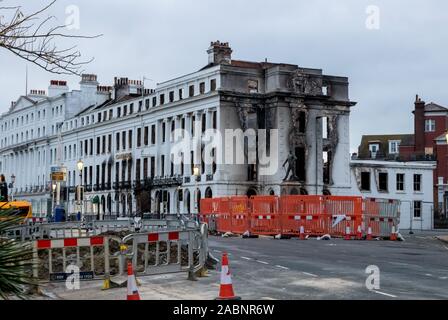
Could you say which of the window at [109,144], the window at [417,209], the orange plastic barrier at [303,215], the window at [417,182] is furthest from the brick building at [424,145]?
the orange plastic barrier at [303,215]

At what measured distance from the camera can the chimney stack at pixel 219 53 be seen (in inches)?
3199

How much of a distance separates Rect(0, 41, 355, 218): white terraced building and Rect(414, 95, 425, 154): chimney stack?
16.6 meters

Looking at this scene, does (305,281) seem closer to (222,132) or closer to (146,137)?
(222,132)

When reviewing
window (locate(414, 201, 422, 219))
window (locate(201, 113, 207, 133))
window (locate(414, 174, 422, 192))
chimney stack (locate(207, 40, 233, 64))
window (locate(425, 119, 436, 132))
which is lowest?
window (locate(414, 201, 422, 219))

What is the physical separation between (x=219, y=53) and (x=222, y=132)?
11.6m

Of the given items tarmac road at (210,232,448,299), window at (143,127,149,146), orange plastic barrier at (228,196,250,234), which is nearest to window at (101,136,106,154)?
window at (143,127,149,146)

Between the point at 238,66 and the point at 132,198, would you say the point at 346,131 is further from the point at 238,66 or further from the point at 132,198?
the point at 132,198

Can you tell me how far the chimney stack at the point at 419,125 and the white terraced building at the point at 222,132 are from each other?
54.3ft

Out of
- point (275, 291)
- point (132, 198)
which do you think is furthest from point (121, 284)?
point (132, 198)

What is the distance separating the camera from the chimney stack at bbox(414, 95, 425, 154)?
94.1 meters

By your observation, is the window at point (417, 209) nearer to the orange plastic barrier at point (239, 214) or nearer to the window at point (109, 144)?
the window at point (109, 144)

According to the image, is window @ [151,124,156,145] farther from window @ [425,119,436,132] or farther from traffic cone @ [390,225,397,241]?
traffic cone @ [390,225,397,241]

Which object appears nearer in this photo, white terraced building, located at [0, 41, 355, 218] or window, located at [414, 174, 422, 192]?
white terraced building, located at [0, 41, 355, 218]

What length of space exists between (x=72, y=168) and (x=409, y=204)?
1928 inches
